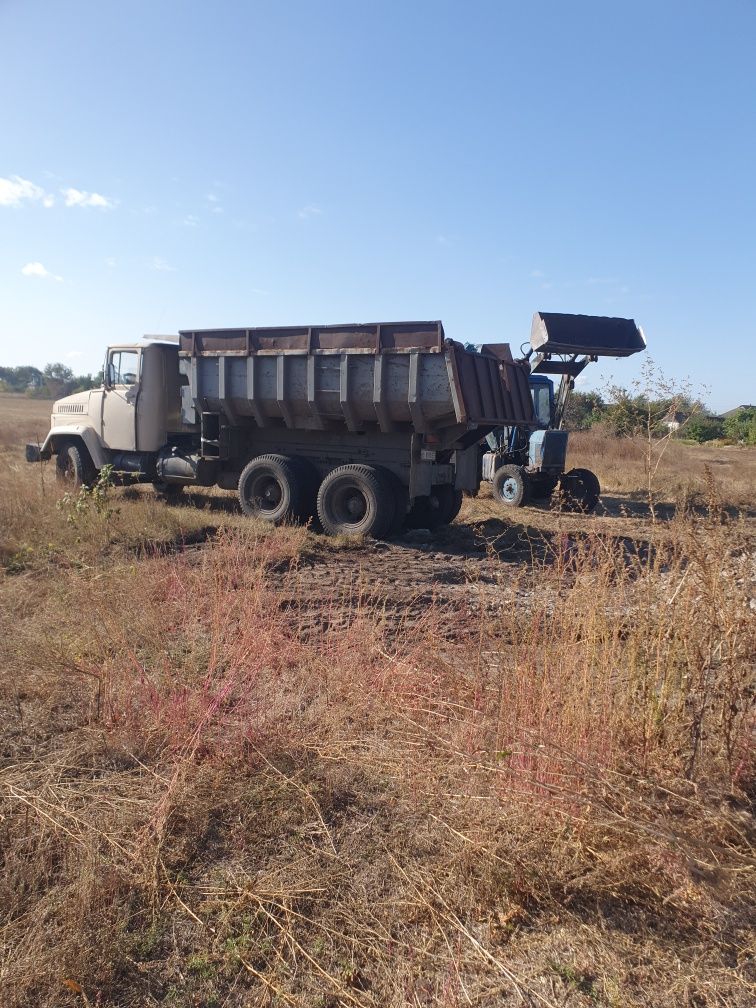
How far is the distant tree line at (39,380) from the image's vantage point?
73081 millimetres

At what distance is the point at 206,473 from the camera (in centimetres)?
1112

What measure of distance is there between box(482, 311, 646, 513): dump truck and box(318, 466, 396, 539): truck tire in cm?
422

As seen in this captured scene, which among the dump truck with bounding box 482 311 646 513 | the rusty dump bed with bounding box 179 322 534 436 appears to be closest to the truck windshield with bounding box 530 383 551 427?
the dump truck with bounding box 482 311 646 513

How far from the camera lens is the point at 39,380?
91125 millimetres

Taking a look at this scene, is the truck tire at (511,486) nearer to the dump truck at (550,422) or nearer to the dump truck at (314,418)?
the dump truck at (550,422)

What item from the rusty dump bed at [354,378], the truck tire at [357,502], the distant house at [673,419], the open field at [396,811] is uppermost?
the rusty dump bed at [354,378]

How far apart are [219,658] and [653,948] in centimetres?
266

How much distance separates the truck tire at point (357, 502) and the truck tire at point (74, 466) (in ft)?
16.5

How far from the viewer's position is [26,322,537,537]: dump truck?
8961 millimetres

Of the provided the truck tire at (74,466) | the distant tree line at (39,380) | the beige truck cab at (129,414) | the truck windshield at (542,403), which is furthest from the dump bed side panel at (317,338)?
the distant tree line at (39,380)

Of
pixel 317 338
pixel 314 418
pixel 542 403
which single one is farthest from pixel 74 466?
pixel 542 403

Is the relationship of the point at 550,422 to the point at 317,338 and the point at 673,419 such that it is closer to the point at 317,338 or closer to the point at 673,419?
the point at 317,338

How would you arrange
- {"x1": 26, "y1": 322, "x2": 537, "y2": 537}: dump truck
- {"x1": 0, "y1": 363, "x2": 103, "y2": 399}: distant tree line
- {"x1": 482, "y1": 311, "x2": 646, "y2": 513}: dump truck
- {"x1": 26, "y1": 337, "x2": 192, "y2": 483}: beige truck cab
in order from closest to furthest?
{"x1": 26, "y1": 322, "x2": 537, "y2": 537}: dump truck, {"x1": 26, "y1": 337, "x2": 192, "y2": 483}: beige truck cab, {"x1": 482, "y1": 311, "x2": 646, "y2": 513}: dump truck, {"x1": 0, "y1": 363, "x2": 103, "y2": 399}: distant tree line

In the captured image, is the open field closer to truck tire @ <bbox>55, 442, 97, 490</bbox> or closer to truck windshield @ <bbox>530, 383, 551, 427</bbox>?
truck tire @ <bbox>55, 442, 97, 490</bbox>
